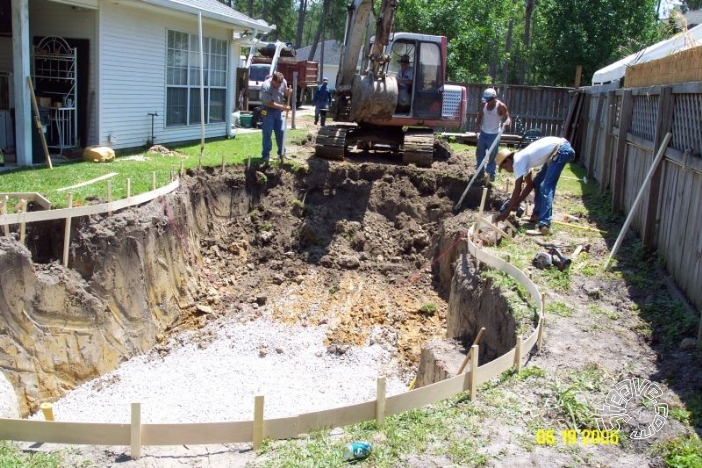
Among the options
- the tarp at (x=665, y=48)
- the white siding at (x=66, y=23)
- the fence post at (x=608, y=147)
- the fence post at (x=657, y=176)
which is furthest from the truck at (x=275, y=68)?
the fence post at (x=657, y=176)

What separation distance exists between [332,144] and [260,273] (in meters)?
3.70

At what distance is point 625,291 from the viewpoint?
328 inches

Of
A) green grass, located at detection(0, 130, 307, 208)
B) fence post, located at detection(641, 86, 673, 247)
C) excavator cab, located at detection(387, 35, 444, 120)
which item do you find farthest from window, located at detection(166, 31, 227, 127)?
fence post, located at detection(641, 86, 673, 247)

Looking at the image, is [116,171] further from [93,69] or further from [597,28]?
[597,28]

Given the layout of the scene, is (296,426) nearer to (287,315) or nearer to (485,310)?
(485,310)

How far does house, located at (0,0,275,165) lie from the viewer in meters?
13.0

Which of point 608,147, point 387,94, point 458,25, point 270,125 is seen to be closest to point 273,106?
point 270,125

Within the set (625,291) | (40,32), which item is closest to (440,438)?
(625,291)

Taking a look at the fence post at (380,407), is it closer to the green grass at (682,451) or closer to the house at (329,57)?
the green grass at (682,451)

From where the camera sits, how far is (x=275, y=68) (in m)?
30.8

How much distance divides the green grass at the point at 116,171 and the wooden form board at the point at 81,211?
264 millimetres

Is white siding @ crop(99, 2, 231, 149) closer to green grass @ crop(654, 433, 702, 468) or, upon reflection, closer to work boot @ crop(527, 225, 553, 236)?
work boot @ crop(527, 225, 553, 236)

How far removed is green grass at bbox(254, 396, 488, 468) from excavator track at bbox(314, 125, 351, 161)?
962 cm

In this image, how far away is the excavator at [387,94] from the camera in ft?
44.2
